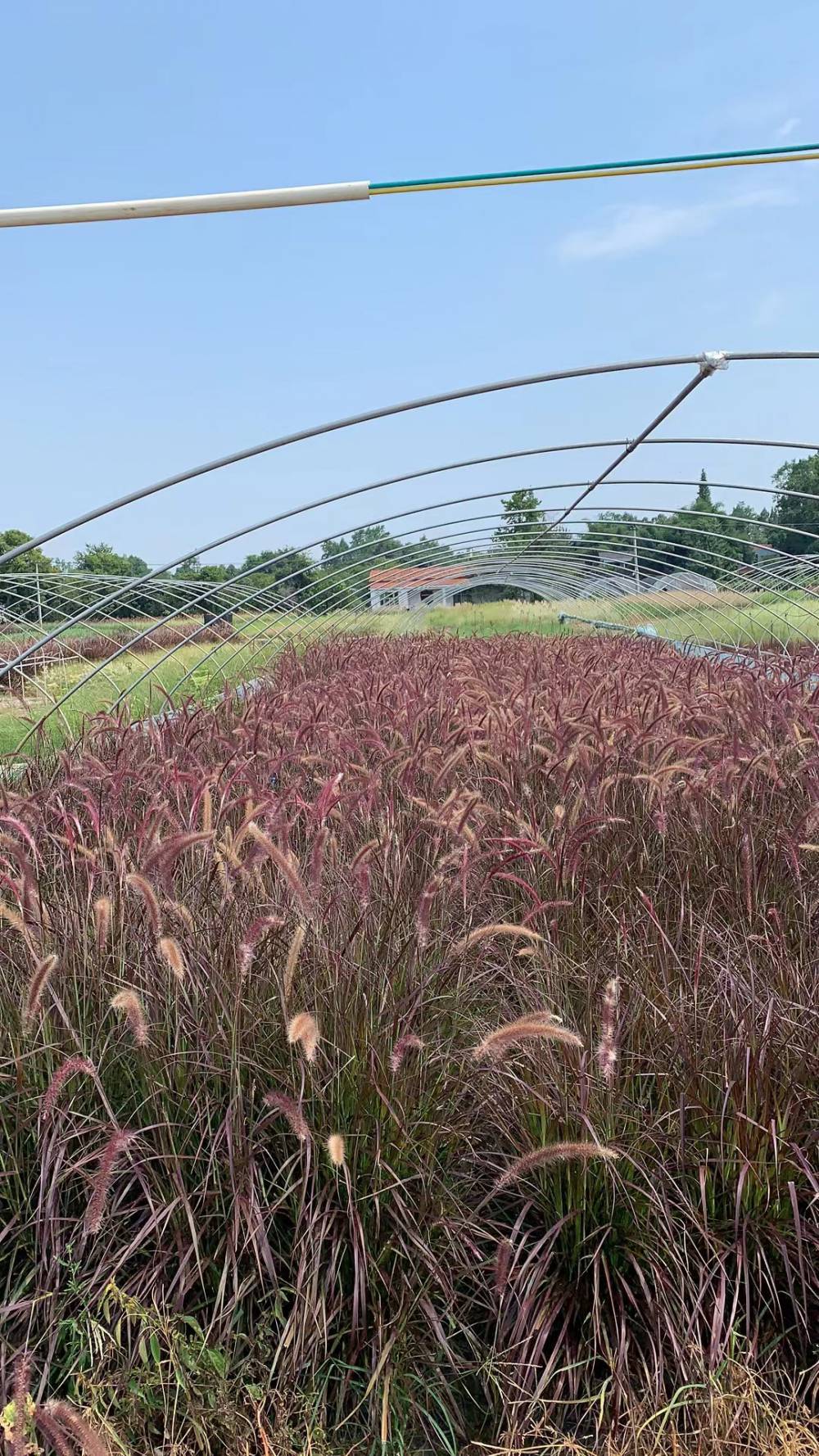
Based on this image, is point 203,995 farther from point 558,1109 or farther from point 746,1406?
point 746,1406

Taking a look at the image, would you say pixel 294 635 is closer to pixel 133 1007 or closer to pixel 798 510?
pixel 133 1007

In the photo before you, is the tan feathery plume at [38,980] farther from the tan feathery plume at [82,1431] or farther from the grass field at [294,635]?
the grass field at [294,635]

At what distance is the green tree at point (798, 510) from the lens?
132 ft

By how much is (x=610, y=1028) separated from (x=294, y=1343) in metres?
0.94

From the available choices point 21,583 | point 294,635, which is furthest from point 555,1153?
point 294,635

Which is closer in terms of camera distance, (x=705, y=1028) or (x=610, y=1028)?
(x=610, y=1028)

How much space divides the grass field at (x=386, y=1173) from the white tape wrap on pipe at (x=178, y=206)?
1954mm

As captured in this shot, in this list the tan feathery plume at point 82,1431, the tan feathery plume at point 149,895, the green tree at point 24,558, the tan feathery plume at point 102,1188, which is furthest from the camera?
the green tree at point 24,558

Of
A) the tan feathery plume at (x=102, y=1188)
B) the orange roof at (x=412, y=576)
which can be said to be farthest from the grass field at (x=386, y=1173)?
the orange roof at (x=412, y=576)

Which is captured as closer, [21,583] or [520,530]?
[21,583]

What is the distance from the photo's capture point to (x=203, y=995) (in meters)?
2.41

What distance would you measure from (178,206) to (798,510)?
42069mm

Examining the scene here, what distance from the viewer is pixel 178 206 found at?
3123mm

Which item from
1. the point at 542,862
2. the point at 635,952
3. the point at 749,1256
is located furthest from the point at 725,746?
the point at 749,1256
